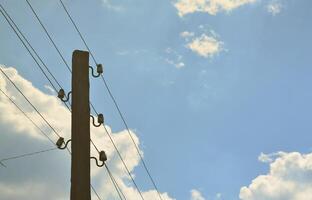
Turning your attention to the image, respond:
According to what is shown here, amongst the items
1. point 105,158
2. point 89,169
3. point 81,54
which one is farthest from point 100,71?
point 89,169

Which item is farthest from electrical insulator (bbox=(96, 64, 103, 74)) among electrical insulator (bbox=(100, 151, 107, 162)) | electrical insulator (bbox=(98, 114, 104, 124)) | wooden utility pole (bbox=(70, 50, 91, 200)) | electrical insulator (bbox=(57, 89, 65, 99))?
electrical insulator (bbox=(100, 151, 107, 162))

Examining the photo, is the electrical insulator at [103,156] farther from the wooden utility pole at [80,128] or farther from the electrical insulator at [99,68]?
the electrical insulator at [99,68]

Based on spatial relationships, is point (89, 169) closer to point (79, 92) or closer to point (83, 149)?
point (83, 149)

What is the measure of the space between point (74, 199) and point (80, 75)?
2721 mm

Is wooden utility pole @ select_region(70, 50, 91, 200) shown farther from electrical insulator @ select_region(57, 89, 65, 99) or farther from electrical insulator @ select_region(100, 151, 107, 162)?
electrical insulator @ select_region(100, 151, 107, 162)

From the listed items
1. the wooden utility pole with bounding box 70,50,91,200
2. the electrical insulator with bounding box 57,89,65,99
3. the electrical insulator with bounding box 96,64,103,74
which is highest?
A: the electrical insulator with bounding box 96,64,103,74

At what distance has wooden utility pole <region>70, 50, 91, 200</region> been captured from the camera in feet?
35.5

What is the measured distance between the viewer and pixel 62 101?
12.3 metres

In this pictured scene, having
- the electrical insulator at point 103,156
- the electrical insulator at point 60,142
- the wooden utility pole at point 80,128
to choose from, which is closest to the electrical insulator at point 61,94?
the wooden utility pole at point 80,128

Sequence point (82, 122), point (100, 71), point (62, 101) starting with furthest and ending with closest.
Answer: point (100, 71) < point (62, 101) < point (82, 122)

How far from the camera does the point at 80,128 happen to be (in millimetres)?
11461

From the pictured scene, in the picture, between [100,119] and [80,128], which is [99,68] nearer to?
[100,119]

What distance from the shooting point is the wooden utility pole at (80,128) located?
10.8 metres

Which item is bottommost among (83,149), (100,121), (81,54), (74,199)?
(74,199)
